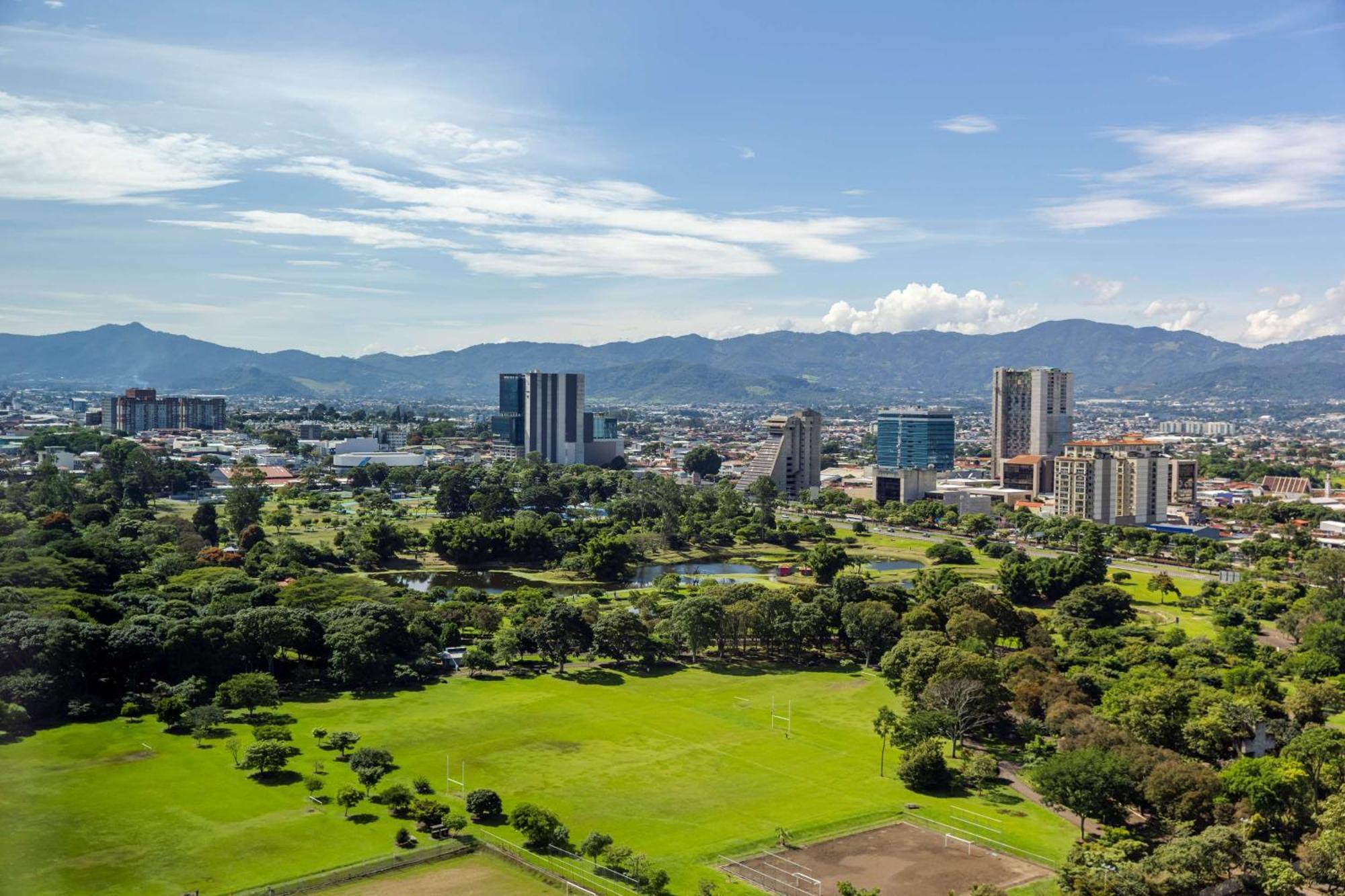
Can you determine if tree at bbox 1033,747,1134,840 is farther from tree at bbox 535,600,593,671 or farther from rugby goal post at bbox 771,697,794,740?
tree at bbox 535,600,593,671

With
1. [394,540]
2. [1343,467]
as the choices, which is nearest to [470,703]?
[394,540]

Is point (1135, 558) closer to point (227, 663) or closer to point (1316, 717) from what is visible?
point (1316, 717)

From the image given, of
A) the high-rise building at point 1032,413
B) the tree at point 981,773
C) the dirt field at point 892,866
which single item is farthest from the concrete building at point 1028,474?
the dirt field at point 892,866

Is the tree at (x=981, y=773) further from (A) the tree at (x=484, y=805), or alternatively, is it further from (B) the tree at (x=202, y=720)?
(B) the tree at (x=202, y=720)

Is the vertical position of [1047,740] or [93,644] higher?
[93,644]

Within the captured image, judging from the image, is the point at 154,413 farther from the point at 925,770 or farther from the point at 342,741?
the point at 925,770
